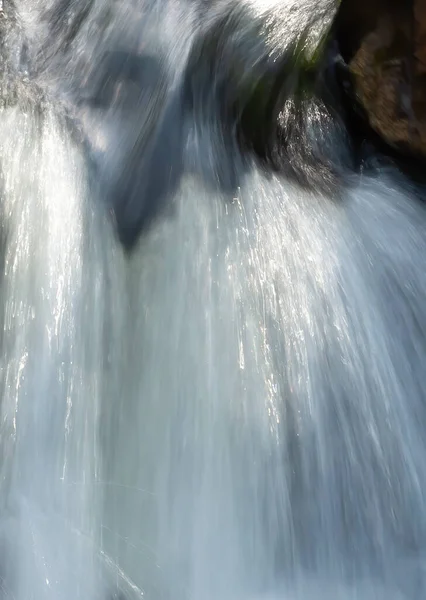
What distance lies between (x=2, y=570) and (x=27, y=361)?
0.55m

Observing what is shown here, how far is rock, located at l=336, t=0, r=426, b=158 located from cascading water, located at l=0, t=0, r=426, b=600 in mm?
402

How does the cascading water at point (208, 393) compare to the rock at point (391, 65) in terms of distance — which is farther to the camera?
the rock at point (391, 65)

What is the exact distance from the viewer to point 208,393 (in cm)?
208

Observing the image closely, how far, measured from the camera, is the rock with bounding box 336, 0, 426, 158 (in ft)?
8.75

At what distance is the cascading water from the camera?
1876 mm

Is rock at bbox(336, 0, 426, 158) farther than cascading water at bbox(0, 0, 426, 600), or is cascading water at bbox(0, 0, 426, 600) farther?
rock at bbox(336, 0, 426, 158)

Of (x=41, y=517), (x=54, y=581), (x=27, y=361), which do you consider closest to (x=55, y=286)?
(x=27, y=361)

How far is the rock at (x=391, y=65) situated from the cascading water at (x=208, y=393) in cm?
40

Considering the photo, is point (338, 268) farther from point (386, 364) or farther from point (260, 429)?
point (260, 429)

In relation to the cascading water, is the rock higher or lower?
higher

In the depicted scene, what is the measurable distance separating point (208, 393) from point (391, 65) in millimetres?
1476

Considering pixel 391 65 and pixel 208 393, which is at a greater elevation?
pixel 391 65

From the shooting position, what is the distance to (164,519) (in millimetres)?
1906

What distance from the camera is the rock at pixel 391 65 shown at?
2668 millimetres
